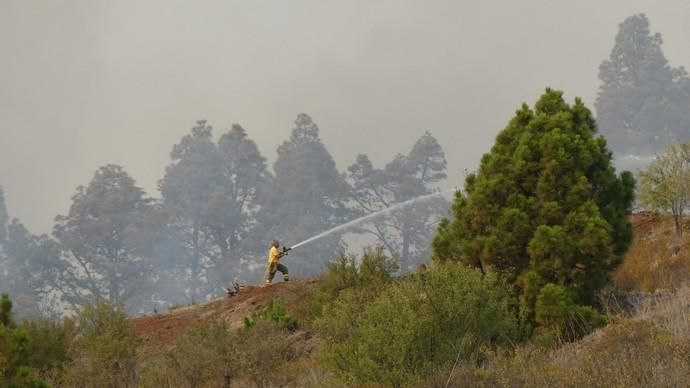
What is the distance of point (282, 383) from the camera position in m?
16.1

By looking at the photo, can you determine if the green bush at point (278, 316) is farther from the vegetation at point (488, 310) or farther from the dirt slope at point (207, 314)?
the dirt slope at point (207, 314)

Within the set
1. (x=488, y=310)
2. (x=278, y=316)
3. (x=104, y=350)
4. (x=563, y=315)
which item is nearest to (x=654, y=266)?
(x=563, y=315)

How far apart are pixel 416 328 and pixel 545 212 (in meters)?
4.88

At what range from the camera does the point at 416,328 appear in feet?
42.5

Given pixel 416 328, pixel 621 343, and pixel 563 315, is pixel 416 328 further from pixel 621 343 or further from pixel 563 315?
pixel 563 315

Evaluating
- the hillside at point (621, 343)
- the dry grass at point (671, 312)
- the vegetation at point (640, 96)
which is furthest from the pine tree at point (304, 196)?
the dry grass at point (671, 312)

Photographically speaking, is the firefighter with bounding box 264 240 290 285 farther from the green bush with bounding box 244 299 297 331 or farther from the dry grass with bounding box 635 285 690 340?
the dry grass with bounding box 635 285 690 340

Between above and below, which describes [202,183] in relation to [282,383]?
above

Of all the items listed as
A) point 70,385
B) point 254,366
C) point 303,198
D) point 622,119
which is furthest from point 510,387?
point 622,119

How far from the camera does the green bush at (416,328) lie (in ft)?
41.9

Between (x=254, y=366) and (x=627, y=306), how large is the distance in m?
6.73

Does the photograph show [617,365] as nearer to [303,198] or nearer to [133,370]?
[133,370]

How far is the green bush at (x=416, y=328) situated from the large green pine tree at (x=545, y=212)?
Answer: 183 centimetres

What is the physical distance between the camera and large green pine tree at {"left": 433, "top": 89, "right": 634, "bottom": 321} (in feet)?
54.2
